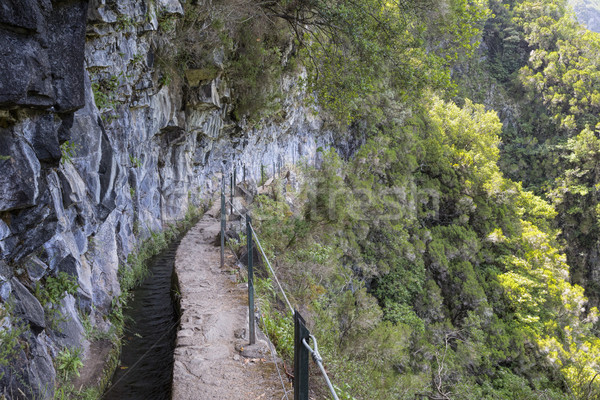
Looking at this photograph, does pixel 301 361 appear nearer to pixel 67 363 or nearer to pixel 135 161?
pixel 67 363

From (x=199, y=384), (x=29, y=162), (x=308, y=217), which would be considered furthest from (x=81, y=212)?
(x=308, y=217)

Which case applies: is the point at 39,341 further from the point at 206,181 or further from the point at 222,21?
the point at 206,181

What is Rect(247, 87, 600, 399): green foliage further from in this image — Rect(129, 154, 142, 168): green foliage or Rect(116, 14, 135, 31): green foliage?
Rect(116, 14, 135, 31): green foliage

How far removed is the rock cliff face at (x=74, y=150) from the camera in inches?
117

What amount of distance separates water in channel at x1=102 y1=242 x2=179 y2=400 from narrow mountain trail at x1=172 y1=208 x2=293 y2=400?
0.37 meters

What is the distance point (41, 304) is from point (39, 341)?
466mm

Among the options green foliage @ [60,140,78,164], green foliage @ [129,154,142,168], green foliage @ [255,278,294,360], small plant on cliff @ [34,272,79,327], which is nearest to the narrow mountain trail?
green foliage @ [255,278,294,360]

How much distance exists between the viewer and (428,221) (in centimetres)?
2156

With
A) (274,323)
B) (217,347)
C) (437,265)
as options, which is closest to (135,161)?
(274,323)

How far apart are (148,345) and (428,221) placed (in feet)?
62.9

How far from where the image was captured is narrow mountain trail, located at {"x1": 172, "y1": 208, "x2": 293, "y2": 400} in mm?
3596

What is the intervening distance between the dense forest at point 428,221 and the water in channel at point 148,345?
151 centimetres

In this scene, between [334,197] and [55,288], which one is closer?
[55,288]

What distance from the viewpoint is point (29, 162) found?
125 inches
